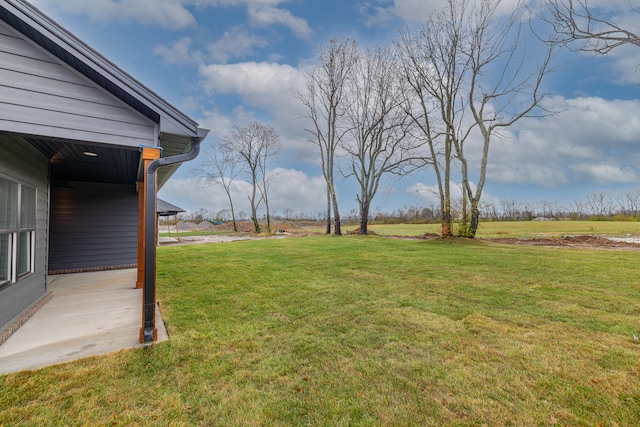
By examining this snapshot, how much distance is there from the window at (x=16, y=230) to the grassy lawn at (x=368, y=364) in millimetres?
1857

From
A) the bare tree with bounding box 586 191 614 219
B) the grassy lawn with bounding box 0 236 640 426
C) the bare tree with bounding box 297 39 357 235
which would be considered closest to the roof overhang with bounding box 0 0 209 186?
the grassy lawn with bounding box 0 236 640 426

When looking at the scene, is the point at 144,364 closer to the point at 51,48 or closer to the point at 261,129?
the point at 51,48

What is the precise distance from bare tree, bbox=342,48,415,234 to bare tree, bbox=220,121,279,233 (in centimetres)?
997

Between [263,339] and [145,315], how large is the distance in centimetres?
130

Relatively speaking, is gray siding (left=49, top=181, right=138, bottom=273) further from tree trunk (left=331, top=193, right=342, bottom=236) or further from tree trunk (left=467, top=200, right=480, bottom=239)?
tree trunk (left=467, top=200, right=480, bottom=239)

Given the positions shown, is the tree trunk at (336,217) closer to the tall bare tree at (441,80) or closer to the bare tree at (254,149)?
the tall bare tree at (441,80)

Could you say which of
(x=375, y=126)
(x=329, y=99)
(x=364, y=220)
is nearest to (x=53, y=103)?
(x=364, y=220)

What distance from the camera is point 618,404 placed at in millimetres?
1833

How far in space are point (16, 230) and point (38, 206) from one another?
1068 millimetres

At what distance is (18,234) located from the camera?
371cm

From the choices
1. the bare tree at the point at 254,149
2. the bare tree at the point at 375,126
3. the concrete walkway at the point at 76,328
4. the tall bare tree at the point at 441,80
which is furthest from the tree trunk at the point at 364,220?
the concrete walkway at the point at 76,328

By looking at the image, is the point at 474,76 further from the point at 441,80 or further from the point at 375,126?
the point at 375,126

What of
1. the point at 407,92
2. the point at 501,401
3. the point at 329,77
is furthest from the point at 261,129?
the point at 501,401

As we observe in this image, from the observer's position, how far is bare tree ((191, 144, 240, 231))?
2615 cm
